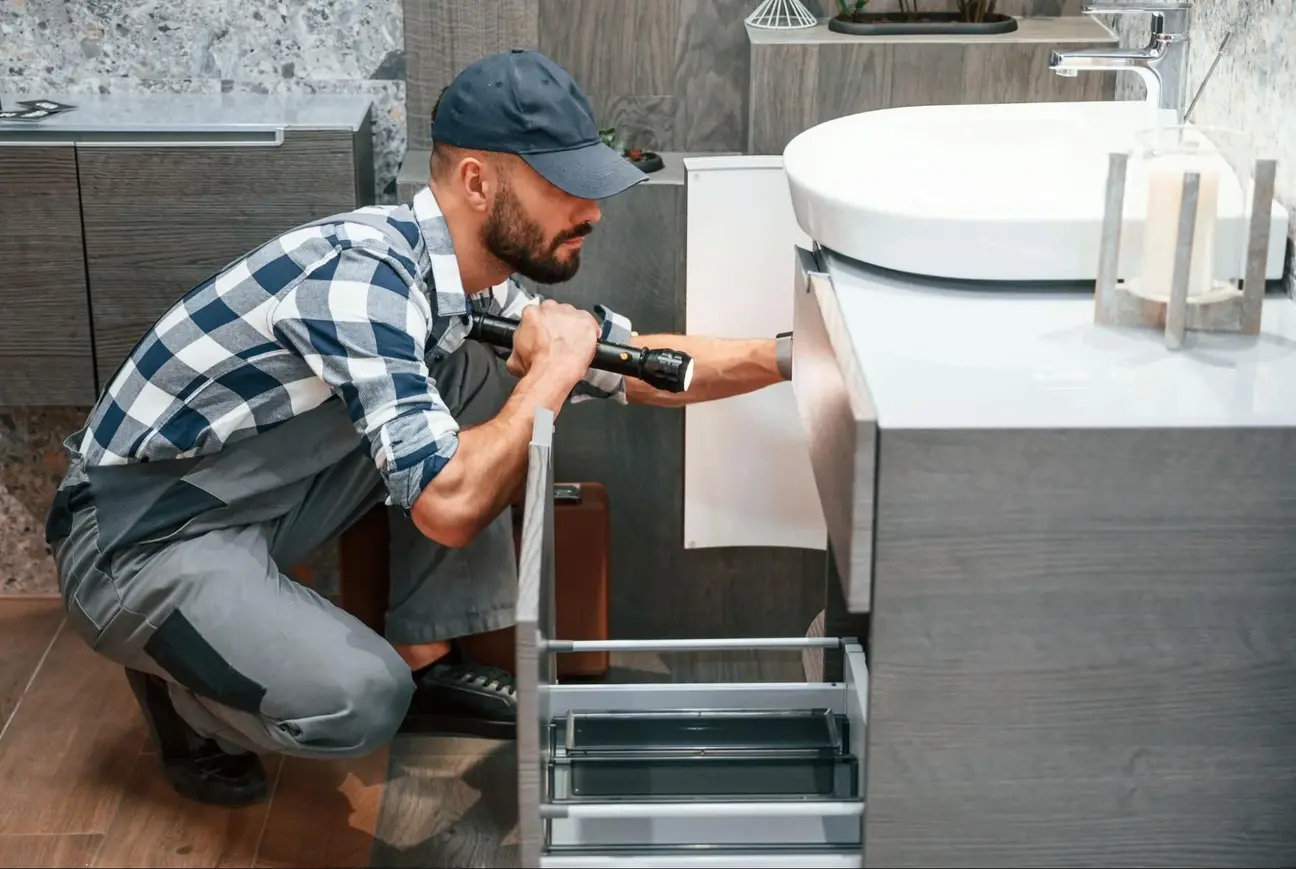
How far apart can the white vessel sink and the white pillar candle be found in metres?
0.03

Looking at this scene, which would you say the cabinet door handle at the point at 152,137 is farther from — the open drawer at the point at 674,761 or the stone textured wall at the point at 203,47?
the open drawer at the point at 674,761

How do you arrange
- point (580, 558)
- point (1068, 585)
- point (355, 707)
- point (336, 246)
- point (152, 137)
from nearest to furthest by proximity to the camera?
point (1068, 585)
point (336, 246)
point (355, 707)
point (152, 137)
point (580, 558)

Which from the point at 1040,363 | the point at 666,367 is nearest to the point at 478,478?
the point at 666,367

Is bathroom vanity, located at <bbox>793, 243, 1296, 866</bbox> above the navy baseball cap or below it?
below

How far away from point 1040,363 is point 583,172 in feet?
2.10

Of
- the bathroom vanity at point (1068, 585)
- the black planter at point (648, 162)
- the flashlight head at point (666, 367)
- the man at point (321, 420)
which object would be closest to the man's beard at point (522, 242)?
the man at point (321, 420)

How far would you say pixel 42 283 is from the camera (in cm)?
213

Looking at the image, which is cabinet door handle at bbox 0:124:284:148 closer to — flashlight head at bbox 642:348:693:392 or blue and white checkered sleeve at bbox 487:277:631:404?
blue and white checkered sleeve at bbox 487:277:631:404

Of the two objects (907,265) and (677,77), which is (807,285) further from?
(677,77)

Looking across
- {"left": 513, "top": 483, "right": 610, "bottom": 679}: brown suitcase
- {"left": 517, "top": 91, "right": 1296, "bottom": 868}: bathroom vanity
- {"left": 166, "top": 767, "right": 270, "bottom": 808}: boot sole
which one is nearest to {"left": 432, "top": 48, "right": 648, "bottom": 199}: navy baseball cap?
{"left": 517, "top": 91, "right": 1296, "bottom": 868}: bathroom vanity

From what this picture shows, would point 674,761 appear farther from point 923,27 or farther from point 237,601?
point 923,27

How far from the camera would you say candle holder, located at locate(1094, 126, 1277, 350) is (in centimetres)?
128

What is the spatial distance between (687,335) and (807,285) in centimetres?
55

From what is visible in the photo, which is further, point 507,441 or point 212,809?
point 212,809
